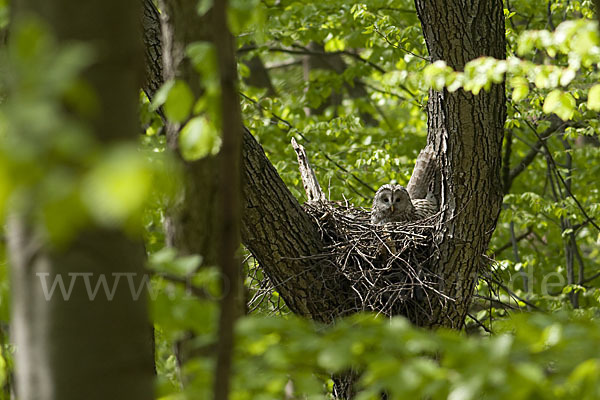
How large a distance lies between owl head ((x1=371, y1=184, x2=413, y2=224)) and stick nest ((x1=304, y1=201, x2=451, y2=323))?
1.07 ft

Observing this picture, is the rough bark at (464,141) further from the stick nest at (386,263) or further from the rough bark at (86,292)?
the rough bark at (86,292)

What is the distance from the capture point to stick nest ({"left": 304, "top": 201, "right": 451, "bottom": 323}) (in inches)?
165

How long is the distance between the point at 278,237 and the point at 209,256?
6.55ft

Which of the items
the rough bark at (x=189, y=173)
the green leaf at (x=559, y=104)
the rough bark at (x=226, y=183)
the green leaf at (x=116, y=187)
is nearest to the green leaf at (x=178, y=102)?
the rough bark at (x=226, y=183)

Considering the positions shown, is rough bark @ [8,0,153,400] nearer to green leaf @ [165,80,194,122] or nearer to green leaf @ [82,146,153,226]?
green leaf @ [165,80,194,122]

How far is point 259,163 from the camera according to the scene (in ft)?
12.3

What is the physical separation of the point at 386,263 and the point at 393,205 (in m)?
0.74

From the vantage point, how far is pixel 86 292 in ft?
4.29

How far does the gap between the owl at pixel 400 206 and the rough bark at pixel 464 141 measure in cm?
72

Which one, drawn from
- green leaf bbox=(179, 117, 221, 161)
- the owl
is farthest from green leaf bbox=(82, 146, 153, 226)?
the owl

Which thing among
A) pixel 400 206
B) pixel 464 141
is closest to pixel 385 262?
pixel 400 206

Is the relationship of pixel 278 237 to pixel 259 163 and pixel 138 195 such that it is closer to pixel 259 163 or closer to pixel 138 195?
pixel 259 163

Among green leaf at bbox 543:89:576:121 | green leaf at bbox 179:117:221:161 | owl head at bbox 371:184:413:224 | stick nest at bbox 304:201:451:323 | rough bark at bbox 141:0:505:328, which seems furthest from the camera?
owl head at bbox 371:184:413:224

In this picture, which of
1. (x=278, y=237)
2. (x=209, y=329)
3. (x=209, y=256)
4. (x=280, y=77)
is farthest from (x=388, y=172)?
(x=280, y=77)
